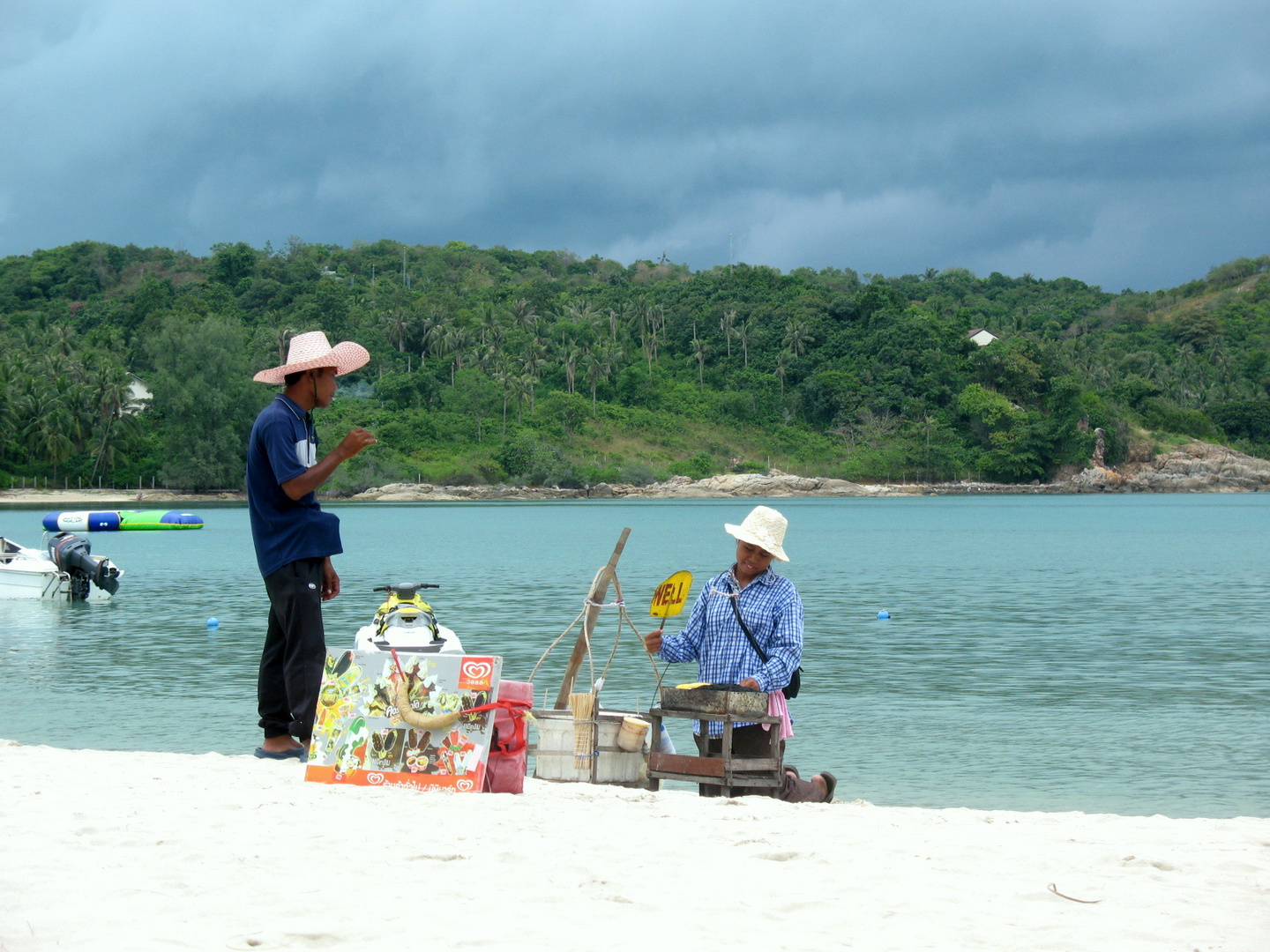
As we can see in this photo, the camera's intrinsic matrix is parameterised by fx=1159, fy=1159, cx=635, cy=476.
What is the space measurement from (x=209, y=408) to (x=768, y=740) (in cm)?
8383

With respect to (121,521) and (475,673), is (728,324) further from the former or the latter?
(475,673)

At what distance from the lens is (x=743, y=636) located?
6.35 m

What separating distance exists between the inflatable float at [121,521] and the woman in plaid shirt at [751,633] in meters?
48.2

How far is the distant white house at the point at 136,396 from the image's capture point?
85.1 metres

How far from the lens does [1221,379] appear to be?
13062 centimetres

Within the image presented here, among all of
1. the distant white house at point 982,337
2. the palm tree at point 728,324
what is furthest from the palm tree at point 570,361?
the distant white house at point 982,337

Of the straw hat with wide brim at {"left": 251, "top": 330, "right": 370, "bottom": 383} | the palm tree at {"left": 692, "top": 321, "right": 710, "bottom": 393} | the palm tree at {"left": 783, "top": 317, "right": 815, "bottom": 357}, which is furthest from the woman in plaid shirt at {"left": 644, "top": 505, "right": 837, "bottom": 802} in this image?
the palm tree at {"left": 783, "top": 317, "right": 815, "bottom": 357}

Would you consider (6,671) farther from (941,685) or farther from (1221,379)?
(1221,379)

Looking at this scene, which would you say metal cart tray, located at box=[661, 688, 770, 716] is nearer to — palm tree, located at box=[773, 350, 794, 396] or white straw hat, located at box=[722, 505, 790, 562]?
white straw hat, located at box=[722, 505, 790, 562]

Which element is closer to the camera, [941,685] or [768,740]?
[768,740]

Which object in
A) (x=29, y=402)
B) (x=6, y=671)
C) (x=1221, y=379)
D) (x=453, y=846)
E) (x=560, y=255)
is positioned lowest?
(x=6, y=671)

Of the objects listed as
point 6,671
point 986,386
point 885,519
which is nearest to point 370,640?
point 6,671

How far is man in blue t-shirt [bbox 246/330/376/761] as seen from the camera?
19.4 ft

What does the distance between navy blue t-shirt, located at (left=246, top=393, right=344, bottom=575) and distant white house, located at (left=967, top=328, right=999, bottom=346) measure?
401 ft
